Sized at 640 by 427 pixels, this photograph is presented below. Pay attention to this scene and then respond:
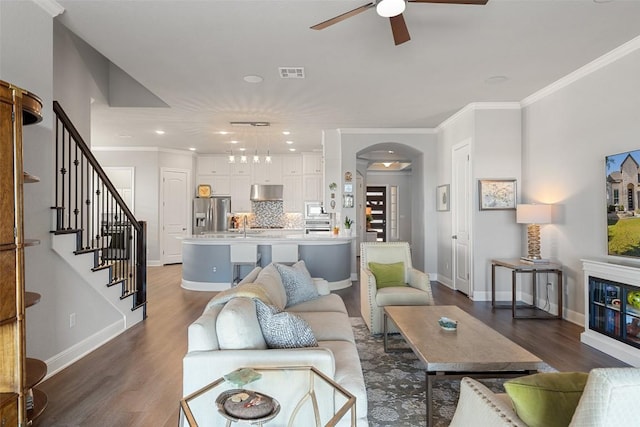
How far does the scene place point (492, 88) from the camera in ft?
15.0

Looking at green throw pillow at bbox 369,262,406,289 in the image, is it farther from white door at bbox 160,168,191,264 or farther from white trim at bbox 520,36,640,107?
white door at bbox 160,168,191,264

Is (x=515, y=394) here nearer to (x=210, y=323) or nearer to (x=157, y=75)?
(x=210, y=323)

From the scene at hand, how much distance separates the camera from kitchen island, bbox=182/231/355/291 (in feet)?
20.1

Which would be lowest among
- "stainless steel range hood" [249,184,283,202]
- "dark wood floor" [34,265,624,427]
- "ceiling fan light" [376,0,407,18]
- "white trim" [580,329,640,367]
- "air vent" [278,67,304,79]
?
"dark wood floor" [34,265,624,427]

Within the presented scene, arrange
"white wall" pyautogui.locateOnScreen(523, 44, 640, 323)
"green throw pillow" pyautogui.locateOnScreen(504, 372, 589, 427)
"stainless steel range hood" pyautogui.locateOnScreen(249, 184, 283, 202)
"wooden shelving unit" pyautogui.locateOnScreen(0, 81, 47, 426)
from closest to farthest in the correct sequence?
"green throw pillow" pyautogui.locateOnScreen(504, 372, 589, 427) < "wooden shelving unit" pyautogui.locateOnScreen(0, 81, 47, 426) < "white wall" pyautogui.locateOnScreen(523, 44, 640, 323) < "stainless steel range hood" pyautogui.locateOnScreen(249, 184, 283, 202)

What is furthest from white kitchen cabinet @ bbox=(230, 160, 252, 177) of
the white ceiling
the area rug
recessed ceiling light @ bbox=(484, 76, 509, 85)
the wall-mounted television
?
the wall-mounted television

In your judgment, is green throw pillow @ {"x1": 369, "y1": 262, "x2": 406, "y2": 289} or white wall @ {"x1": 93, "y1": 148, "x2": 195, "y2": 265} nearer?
green throw pillow @ {"x1": 369, "y1": 262, "x2": 406, "y2": 289}

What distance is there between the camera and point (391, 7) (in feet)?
7.85

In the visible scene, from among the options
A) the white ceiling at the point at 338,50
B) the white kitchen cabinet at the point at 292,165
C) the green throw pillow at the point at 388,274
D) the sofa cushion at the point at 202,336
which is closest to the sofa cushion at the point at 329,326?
the sofa cushion at the point at 202,336

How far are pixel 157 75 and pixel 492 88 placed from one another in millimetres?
4114

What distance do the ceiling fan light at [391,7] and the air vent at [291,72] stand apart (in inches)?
64.8

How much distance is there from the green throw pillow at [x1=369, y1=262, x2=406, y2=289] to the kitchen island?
2040 mm

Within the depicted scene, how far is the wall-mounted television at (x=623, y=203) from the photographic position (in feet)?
10.9

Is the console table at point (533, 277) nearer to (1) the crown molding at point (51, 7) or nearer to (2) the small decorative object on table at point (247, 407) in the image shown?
(2) the small decorative object on table at point (247, 407)
